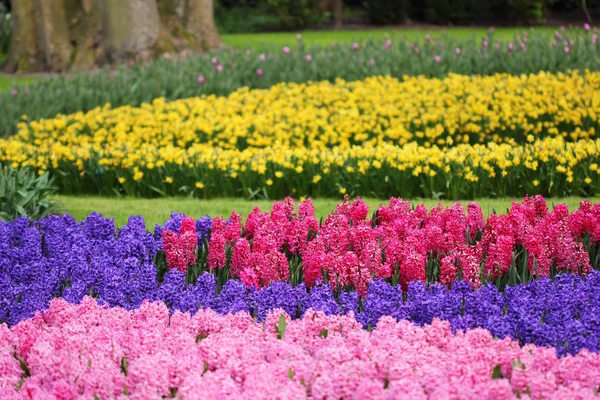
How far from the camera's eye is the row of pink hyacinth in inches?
124

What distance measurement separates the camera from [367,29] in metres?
24.5

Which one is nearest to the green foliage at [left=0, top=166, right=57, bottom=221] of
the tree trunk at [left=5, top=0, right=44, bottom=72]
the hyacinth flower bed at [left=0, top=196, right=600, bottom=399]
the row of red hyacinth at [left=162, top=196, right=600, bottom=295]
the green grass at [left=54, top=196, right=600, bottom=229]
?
the green grass at [left=54, top=196, right=600, bottom=229]

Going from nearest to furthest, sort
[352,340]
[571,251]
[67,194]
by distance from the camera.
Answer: [352,340] → [571,251] → [67,194]

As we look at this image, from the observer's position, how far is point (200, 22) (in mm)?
16688

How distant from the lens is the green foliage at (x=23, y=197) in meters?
6.60

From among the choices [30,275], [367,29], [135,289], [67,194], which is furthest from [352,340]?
[367,29]

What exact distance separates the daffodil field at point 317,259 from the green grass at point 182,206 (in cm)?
15

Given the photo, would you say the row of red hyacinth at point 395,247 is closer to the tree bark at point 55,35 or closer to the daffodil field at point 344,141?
the daffodil field at point 344,141

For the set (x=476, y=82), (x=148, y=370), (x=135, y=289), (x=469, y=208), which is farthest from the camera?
(x=476, y=82)

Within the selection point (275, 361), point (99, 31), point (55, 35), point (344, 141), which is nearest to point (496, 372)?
point (275, 361)

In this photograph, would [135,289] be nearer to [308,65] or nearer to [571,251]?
[571,251]

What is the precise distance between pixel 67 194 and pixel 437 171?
137 inches

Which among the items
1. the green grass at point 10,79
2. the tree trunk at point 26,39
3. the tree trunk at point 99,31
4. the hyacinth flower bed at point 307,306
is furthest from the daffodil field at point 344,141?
the tree trunk at point 26,39

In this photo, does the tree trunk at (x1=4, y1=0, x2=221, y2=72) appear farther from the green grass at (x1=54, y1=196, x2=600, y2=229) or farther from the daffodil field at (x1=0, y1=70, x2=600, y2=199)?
the green grass at (x1=54, y1=196, x2=600, y2=229)
